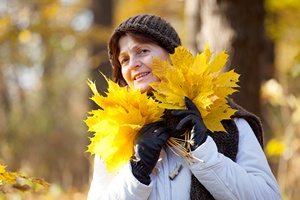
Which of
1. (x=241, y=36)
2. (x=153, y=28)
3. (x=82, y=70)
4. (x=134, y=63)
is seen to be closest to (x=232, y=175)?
(x=134, y=63)

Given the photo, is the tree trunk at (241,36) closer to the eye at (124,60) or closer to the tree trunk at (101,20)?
the eye at (124,60)

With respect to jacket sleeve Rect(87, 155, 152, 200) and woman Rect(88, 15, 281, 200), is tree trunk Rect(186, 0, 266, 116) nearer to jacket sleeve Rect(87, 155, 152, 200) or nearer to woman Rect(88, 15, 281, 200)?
woman Rect(88, 15, 281, 200)

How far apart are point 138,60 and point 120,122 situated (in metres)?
0.38

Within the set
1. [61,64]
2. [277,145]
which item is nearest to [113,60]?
[277,145]

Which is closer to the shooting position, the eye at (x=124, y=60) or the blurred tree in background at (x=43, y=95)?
the eye at (x=124, y=60)

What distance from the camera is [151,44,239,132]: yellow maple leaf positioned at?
238 cm

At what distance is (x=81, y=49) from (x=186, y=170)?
904cm

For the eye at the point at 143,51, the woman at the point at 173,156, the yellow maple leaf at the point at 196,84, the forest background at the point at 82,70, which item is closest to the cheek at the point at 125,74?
the woman at the point at 173,156

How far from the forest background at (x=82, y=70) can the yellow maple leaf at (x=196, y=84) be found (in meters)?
0.93

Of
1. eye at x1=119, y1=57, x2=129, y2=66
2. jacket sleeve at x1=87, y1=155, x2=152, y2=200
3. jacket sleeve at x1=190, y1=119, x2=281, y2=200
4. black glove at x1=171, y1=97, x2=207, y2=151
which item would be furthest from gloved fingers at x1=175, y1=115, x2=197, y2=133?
eye at x1=119, y1=57, x2=129, y2=66

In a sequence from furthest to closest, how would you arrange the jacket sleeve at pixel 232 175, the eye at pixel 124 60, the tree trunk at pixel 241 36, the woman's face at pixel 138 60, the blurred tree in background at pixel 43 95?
the blurred tree in background at pixel 43 95, the tree trunk at pixel 241 36, the eye at pixel 124 60, the woman's face at pixel 138 60, the jacket sleeve at pixel 232 175

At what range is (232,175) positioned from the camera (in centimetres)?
233

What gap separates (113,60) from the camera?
2814 mm

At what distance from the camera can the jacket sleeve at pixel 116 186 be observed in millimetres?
2355
